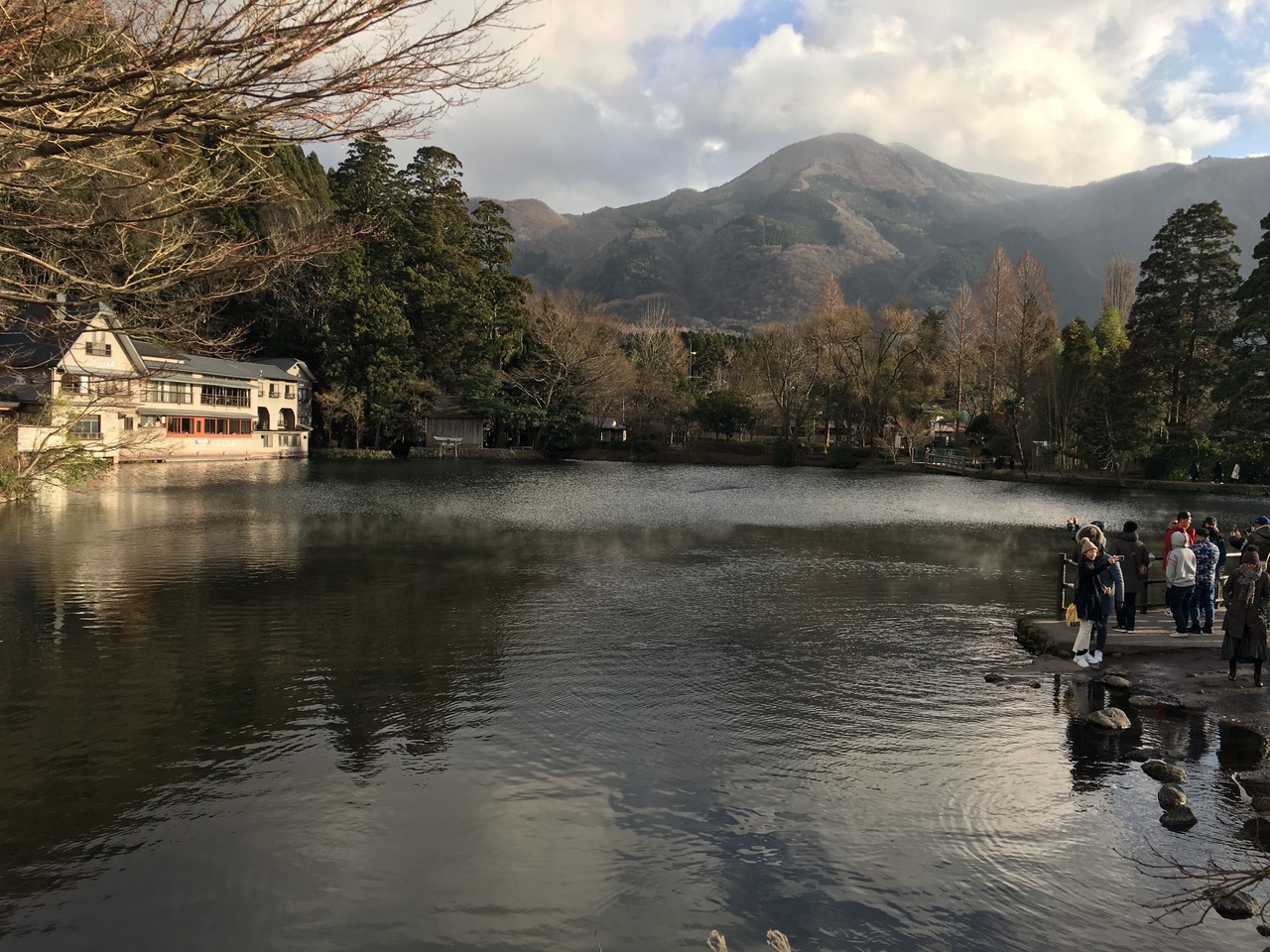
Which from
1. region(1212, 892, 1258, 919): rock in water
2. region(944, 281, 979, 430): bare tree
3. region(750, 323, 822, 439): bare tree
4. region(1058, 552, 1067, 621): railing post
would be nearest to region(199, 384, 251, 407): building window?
region(750, 323, 822, 439): bare tree

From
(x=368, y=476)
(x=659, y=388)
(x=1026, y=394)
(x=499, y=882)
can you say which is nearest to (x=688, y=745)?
(x=499, y=882)

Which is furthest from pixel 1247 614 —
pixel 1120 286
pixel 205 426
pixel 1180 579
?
pixel 1120 286

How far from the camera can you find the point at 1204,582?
1140cm

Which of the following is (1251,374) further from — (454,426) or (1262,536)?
(454,426)

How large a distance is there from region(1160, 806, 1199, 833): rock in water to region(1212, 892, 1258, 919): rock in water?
855mm

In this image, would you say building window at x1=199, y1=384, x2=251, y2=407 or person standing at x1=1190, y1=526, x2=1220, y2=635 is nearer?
person standing at x1=1190, y1=526, x2=1220, y2=635

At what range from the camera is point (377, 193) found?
223ft

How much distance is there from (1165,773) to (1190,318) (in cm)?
4807

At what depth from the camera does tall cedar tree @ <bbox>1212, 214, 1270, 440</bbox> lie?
35938mm

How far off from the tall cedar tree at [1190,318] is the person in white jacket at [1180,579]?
126 ft

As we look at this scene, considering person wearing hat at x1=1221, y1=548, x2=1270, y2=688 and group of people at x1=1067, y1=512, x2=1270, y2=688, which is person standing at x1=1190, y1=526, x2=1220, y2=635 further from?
person wearing hat at x1=1221, y1=548, x2=1270, y2=688

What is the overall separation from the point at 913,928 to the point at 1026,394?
53769 millimetres

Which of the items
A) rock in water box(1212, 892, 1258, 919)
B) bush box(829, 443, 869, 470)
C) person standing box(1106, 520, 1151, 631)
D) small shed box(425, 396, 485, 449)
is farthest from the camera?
small shed box(425, 396, 485, 449)

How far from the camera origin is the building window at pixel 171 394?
51.1m
